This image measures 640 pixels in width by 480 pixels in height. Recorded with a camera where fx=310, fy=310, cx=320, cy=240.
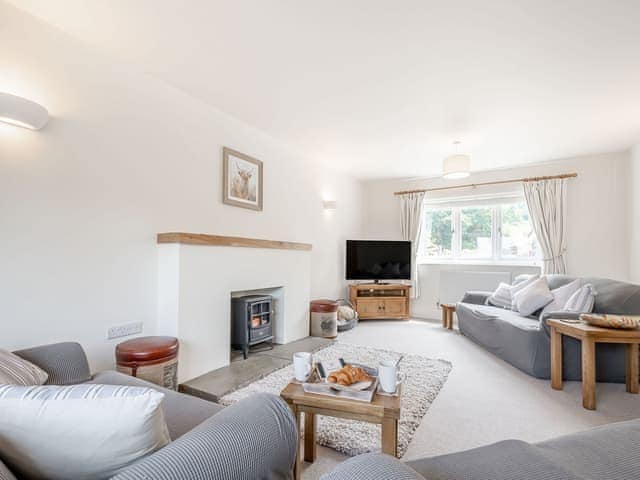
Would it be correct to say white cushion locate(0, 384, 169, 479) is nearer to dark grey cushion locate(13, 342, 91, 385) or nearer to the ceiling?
dark grey cushion locate(13, 342, 91, 385)

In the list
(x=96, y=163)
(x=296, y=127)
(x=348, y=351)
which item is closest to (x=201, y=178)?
(x=96, y=163)

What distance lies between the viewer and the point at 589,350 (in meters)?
2.21

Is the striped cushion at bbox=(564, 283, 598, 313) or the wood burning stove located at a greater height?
the striped cushion at bbox=(564, 283, 598, 313)

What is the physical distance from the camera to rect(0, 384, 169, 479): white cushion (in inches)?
25.7

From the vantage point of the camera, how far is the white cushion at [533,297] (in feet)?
10.8

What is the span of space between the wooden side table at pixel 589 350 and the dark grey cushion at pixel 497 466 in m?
1.78

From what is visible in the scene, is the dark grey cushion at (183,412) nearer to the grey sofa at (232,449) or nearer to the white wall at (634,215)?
the grey sofa at (232,449)

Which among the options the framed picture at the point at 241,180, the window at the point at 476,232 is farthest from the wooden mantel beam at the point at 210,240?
the window at the point at 476,232

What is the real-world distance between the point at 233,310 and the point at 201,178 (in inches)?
51.1

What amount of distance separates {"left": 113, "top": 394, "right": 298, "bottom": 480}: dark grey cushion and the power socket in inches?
68.8

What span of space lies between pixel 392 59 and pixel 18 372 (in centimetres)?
264

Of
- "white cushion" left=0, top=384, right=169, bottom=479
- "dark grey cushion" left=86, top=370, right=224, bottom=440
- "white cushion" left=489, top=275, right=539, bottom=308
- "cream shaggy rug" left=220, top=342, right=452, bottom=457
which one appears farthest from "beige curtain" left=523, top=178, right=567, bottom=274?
"white cushion" left=0, top=384, right=169, bottom=479

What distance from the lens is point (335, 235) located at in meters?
5.05

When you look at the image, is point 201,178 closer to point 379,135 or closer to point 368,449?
point 379,135
